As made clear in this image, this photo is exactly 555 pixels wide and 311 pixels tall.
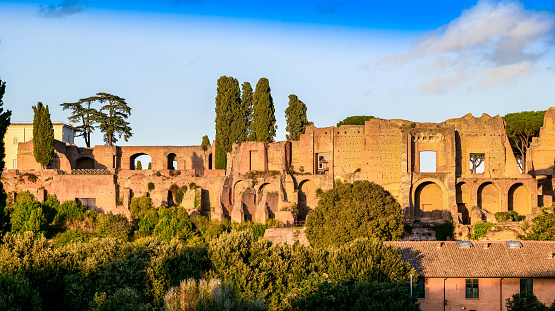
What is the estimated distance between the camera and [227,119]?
55.1 meters

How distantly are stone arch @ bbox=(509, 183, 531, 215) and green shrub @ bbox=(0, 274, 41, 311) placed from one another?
30.7 metres

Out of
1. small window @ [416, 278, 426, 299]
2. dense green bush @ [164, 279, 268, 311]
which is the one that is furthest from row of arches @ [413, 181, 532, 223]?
dense green bush @ [164, 279, 268, 311]

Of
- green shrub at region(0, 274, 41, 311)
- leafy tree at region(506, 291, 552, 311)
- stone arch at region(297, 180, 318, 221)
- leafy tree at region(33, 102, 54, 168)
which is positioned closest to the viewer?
green shrub at region(0, 274, 41, 311)

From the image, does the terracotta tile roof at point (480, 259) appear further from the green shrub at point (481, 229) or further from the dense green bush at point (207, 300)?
the dense green bush at point (207, 300)

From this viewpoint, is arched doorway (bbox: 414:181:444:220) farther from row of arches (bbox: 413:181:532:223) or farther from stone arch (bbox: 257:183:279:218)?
stone arch (bbox: 257:183:279:218)

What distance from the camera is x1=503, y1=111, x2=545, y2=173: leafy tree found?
53.2 metres

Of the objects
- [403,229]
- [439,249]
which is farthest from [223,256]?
[403,229]

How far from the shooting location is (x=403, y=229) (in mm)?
42000

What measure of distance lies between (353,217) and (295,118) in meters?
19.5

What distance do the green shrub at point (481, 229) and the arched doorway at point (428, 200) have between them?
14.8 feet

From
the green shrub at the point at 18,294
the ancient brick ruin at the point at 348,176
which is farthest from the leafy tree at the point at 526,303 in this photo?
the green shrub at the point at 18,294

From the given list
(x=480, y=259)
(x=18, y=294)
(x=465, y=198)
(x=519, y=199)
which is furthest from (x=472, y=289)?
(x=18, y=294)

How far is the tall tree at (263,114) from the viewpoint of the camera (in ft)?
178

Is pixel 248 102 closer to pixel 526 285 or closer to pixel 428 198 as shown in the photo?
pixel 428 198
